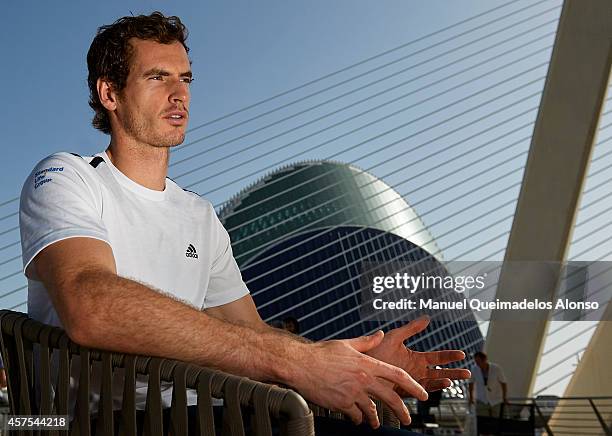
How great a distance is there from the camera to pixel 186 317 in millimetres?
804

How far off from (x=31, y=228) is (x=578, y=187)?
2.86 meters

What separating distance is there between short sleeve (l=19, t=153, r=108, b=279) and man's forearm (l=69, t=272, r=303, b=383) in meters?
0.11

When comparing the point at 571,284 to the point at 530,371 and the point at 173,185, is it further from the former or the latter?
the point at 173,185

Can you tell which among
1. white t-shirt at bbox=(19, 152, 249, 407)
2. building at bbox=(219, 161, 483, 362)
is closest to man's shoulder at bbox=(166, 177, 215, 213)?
white t-shirt at bbox=(19, 152, 249, 407)

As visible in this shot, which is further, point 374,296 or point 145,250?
point 374,296

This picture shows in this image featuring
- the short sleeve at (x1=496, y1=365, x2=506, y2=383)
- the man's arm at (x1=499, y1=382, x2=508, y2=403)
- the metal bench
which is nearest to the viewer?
the metal bench

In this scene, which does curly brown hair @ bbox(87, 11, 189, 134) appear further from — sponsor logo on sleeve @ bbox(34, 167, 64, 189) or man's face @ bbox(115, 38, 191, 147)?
sponsor logo on sleeve @ bbox(34, 167, 64, 189)

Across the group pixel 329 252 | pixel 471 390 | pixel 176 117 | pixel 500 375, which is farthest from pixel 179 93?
pixel 329 252

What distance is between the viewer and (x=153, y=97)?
3.95 feet

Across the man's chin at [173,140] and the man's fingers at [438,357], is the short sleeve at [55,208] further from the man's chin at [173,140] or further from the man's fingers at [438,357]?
the man's fingers at [438,357]

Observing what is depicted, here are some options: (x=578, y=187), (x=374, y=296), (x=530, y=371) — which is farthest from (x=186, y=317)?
(x=374, y=296)

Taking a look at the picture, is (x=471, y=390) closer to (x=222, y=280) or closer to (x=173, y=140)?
(x=222, y=280)

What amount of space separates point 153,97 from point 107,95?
0.30 feet

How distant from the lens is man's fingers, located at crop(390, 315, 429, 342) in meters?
1.10
